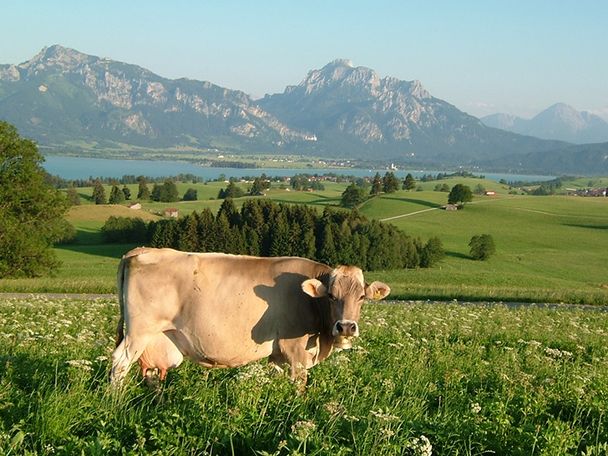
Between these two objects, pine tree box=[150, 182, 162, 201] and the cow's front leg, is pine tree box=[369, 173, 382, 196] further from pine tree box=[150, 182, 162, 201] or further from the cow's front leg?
the cow's front leg

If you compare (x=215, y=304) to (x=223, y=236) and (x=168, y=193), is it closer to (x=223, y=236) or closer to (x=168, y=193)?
(x=223, y=236)

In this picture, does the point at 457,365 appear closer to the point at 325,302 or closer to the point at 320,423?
the point at 325,302

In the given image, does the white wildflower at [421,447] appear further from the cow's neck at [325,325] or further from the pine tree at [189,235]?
Answer: the pine tree at [189,235]

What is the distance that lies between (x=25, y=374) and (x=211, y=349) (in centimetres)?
238

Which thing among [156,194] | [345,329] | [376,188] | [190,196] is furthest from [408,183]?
[345,329]

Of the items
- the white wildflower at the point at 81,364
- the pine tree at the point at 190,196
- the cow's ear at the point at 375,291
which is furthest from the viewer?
the pine tree at the point at 190,196

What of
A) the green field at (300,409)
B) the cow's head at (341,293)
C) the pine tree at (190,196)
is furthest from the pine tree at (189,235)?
the pine tree at (190,196)

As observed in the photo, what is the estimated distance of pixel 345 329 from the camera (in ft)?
29.1

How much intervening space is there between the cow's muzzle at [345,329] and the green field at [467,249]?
108 ft

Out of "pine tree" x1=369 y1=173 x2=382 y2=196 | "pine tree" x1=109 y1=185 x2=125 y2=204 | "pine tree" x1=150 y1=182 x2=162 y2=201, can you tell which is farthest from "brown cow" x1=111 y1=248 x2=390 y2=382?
"pine tree" x1=150 y1=182 x2=162 y2=201

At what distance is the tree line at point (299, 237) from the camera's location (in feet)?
261

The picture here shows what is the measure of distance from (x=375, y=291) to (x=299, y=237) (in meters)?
71.5

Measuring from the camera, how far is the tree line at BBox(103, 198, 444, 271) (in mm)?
79438

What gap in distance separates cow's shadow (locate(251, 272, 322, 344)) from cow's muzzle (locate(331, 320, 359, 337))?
0.75 m
